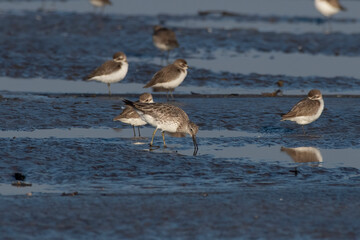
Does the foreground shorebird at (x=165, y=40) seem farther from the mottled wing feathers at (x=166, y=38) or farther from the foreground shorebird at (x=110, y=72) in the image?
the foreground shorebird at (x=110, y=72)

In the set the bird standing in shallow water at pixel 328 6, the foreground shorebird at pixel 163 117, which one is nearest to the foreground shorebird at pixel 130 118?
the foreground shorebird at pixel 163 117

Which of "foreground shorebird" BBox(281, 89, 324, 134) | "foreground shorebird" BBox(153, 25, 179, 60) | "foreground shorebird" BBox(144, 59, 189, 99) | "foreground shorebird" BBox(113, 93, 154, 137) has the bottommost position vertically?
"foreground shorebird" BBox(113, 93, 154, 137)

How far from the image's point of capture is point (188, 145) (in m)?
13.6

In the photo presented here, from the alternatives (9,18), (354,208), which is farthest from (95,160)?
(9,18)

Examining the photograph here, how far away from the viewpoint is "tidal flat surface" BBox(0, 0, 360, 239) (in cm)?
920

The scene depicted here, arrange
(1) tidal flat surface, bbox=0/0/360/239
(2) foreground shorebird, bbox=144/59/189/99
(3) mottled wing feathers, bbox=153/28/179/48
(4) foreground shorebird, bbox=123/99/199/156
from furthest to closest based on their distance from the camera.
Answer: (3) mottled wing feathers, bbox=153/28/179/48 → (2) foreground shorebird, bbox=144/59/189/99 → (4) foreground shorebird, bbox=123/99/199/156 → (1) tidal flat surface, bbox=0/0/360/239

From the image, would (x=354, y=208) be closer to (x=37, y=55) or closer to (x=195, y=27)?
(x=37, y=55)

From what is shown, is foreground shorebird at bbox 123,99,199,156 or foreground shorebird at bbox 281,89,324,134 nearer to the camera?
foreground shorebird at bbox 123,99,199,156

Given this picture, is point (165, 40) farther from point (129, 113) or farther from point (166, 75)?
point (129, 113)

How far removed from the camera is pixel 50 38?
92.5 ft

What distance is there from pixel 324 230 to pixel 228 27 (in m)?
24.9

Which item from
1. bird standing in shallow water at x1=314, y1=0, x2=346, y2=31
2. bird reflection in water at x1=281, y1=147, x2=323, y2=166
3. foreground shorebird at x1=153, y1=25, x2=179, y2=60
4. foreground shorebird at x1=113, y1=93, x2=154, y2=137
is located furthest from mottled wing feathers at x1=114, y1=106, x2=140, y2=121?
bird standing in shallow water at x1=314, y1=0, x2=346, y2=31

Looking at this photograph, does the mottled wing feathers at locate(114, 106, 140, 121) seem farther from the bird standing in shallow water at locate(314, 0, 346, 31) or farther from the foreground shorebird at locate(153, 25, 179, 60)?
the bird standing in shallow water at locate(314, 0, 346, 31)

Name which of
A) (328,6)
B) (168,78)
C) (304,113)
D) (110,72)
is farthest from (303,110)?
(328,6)
